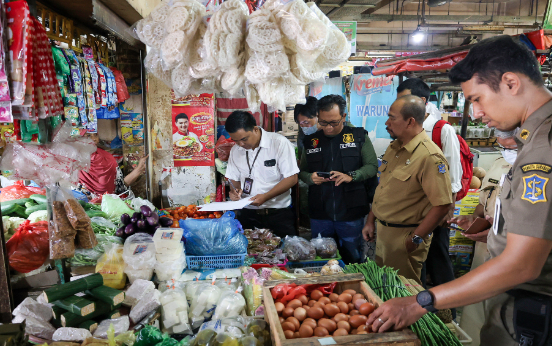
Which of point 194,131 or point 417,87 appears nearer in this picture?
point 417,87

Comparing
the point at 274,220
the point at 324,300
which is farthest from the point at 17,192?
the point at 324,300

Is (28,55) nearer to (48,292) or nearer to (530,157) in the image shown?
(48,292)

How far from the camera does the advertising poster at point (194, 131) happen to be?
181 inches

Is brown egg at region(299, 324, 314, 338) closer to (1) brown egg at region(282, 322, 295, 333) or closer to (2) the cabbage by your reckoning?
(1) brown egg at region(282, 322, 295, 333)

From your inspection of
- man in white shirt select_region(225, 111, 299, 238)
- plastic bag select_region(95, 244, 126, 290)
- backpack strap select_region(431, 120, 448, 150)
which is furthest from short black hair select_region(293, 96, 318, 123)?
plastic bag select_region(95, 244, 126, 290)

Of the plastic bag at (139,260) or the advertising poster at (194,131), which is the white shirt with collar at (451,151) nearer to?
the plastic bag at (139,260)

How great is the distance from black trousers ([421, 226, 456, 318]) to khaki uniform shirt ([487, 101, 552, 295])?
2.16 m

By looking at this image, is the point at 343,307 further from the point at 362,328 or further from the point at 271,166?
the point at 271,166

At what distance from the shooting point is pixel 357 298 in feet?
5.08

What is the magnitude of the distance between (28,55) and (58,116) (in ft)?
1.59

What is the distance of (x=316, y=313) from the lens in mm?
1468

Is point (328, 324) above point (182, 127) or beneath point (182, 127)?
beneath

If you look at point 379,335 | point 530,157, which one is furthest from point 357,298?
point 530,157

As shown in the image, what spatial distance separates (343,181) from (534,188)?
7.29 ft
